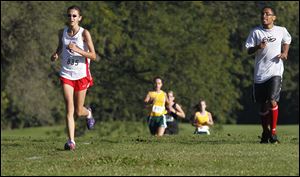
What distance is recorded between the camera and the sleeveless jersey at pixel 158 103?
2534 cm

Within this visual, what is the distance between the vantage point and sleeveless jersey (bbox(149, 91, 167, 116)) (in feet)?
83.1

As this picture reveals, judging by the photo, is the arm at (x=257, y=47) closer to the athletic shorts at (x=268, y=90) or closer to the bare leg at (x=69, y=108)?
the athletic shorts at (x=268, y=90)

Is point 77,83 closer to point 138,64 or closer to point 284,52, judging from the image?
point 284,52

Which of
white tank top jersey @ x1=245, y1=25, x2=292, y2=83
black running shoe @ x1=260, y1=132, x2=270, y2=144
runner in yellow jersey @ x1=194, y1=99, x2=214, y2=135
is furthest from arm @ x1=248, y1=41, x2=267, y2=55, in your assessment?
runner in yellow jersey @ x1=194, y1=99, x2=214, y2=135

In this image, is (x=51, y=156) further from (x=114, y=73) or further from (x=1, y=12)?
(x=114, y=73)

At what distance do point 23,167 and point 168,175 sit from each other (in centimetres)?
212

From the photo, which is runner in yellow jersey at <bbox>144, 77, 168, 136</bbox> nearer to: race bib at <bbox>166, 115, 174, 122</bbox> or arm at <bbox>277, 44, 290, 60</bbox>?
race bib at <bbox>166, 115, 174, 122</bbox>

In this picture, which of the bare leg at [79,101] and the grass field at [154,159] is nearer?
the grass field at [154,159]

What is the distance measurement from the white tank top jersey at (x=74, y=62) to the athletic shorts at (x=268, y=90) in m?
3.02

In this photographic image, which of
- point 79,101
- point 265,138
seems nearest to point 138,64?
point 265,138

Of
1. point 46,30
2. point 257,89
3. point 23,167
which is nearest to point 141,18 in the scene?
point 46,30

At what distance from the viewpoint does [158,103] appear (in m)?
25.3

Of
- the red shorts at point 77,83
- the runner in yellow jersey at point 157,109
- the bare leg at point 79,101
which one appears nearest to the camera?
the red shorts at point 77,83

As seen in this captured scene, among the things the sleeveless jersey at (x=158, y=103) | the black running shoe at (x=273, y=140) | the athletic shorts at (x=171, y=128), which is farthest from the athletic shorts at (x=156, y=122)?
the black running shoe at (x=273, y=140)
